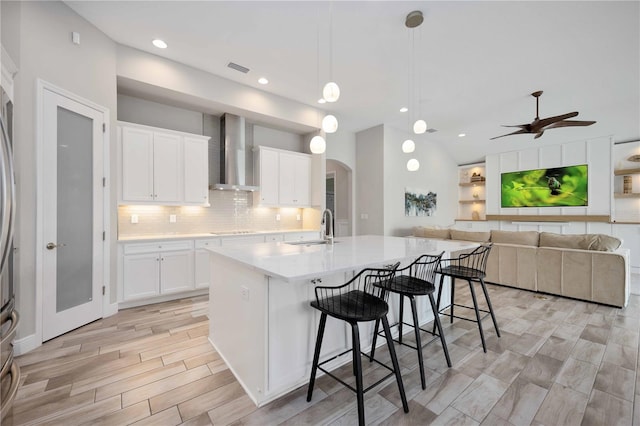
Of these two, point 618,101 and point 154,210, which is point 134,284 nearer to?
point 154,210

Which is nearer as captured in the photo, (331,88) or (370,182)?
(331,88)

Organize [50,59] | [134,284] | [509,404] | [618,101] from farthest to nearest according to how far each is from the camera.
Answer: [618,101]
[134,284]
[50,59]
[509,404]

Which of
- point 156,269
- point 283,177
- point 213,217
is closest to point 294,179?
point 283,177

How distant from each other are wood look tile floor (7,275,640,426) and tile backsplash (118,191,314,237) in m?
1.48

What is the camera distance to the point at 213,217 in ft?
15.5

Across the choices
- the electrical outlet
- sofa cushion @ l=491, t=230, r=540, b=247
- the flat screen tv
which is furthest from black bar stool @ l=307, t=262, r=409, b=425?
the flat screen tv

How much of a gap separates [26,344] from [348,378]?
2.84m

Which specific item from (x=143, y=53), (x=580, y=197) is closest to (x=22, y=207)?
(x=143, y=53)

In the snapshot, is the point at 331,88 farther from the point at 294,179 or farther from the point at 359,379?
the point at 294,179

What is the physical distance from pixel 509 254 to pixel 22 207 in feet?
20.0

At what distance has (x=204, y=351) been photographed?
2.46m

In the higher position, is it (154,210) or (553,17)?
(553,17)

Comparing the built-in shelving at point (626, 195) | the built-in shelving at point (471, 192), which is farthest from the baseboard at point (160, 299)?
the built-in shelving at point (626, 195)

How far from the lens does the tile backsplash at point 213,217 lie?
13.1 feet
